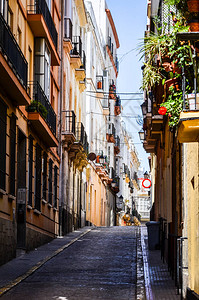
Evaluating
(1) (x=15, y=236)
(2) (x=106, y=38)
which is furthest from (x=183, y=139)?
(2) (x=106, y=38)

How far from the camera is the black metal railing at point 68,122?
1246 inches

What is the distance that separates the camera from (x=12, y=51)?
19078mm

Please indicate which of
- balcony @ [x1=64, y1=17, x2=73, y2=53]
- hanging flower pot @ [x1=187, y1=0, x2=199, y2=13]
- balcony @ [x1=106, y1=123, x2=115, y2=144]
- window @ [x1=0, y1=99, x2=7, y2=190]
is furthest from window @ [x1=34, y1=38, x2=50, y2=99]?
balcony @ [x1=106, y1=123, x2=115, y2=144]

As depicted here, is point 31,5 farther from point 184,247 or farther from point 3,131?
point 184,247

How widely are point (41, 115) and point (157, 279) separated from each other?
843 cm

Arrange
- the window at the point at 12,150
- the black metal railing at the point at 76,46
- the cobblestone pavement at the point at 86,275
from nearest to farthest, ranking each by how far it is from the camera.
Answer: the cobblestone pavement at the point at 86,275 → the window at the point at 12,150 → the black metal railing at the point at 76,46

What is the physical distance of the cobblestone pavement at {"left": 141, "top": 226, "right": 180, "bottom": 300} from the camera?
13820 millimetres

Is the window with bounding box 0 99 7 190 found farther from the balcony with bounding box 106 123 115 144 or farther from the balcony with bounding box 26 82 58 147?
the balcony with bounding box 106 123 115 144

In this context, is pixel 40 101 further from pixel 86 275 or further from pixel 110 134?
pixel 110 134

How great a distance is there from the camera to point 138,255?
21828 mm

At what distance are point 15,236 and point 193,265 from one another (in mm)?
8508

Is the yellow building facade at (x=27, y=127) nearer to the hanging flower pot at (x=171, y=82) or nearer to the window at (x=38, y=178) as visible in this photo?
the window at (x=38, y=178)

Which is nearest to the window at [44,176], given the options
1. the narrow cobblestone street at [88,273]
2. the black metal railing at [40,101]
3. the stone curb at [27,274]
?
the black metal railing at [40,101]

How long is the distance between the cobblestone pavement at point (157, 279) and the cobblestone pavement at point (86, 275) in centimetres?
33
